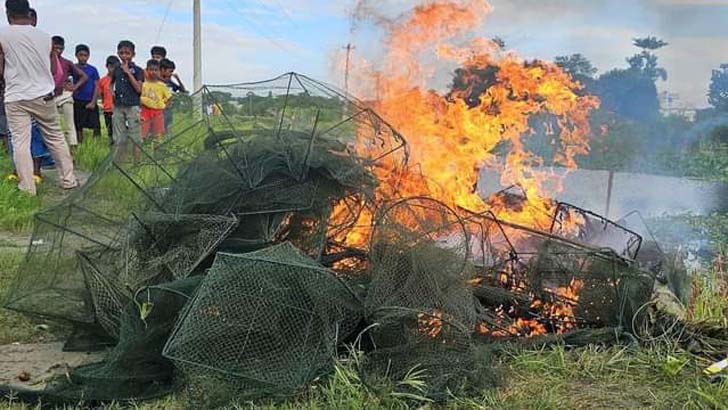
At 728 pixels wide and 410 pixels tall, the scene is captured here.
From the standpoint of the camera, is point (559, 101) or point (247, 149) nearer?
point (247, 149)

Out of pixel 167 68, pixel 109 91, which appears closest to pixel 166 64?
pixel 167 68

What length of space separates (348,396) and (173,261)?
5.14 ft

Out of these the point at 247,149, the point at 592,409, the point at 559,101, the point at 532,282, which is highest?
the point at 559,101

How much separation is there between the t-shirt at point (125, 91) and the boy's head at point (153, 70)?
193 millimetres

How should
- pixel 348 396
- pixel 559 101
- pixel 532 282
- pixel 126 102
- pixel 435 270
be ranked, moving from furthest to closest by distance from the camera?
pixel 126 102, pixel 559 101, pixel 532 282, pixel 435 270, pixel 348 396

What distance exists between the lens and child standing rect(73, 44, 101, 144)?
12.5 metres

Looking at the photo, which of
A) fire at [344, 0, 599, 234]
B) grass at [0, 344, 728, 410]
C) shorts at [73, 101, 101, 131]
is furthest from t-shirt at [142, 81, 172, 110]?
grass at [0, 344, 728, 410]

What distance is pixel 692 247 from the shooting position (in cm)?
728

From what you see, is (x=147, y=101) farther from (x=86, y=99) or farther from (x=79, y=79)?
(x=86, y=99)

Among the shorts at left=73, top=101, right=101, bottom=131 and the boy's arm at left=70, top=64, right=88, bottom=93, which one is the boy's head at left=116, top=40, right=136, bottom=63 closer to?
the boy's arm at left=70, top=64, right=88, bottom=93

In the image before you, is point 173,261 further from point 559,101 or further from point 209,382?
point 559,101

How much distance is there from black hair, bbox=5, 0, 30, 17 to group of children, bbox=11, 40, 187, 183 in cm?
82

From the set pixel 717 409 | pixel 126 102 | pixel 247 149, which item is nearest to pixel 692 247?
pixel 717 409

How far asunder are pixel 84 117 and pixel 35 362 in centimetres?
953
